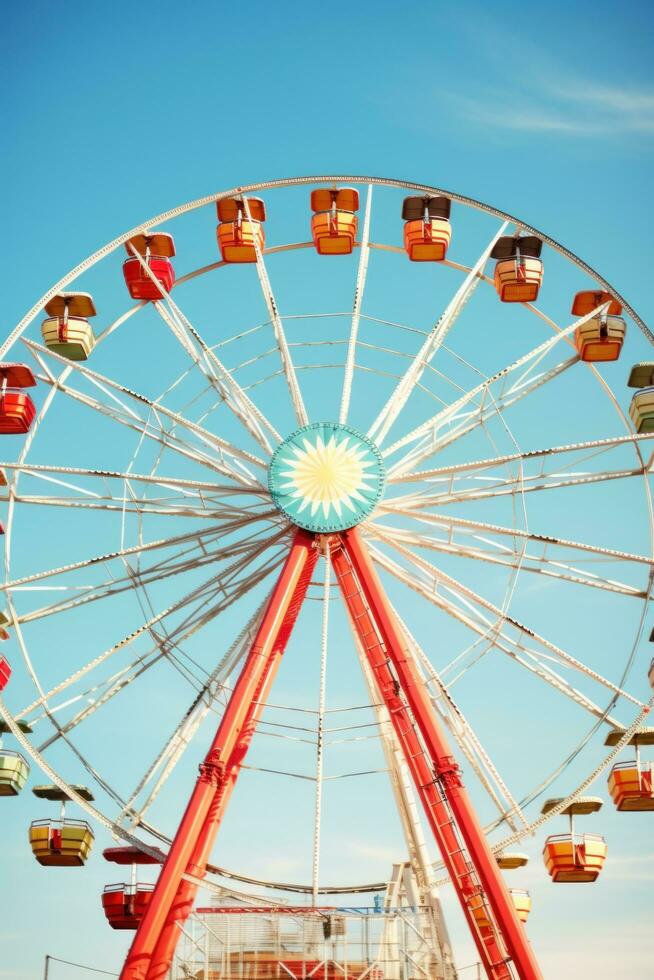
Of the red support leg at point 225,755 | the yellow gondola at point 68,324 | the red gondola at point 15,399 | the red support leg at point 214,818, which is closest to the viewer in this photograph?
the red support leg at point 225,755

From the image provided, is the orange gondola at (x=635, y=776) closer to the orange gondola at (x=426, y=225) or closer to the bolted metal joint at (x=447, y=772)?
the bolted metal joint at (x=447, y=772)

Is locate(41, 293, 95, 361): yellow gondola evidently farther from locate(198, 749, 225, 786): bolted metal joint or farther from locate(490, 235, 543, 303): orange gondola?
locate(198, 749, 225, 786): bolted metal joint

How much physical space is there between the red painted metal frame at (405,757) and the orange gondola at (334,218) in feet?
19.2

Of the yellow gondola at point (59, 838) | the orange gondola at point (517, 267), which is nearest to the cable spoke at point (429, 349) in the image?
the orange gondola at point (517, 267)

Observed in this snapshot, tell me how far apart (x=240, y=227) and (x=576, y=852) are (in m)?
11.3

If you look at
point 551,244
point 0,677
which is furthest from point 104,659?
point 551,244

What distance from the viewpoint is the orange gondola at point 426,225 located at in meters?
25.1

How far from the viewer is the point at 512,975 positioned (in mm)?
18984

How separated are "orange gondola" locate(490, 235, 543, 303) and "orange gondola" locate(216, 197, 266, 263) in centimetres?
396

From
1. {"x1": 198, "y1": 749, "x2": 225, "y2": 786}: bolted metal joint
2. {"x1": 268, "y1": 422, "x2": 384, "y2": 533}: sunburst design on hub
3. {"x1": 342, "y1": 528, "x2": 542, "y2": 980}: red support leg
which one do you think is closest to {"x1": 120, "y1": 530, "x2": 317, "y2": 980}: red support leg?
{"x1": 198, "y1": 749, "x2": 225, "y2": 786}: bolted metal joint

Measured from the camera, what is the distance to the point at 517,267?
A: 24.9 m

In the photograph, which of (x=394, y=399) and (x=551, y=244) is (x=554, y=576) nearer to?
(x=394, y=399)

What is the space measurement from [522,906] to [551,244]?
410 inches

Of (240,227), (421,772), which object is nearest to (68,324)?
(240,227)
